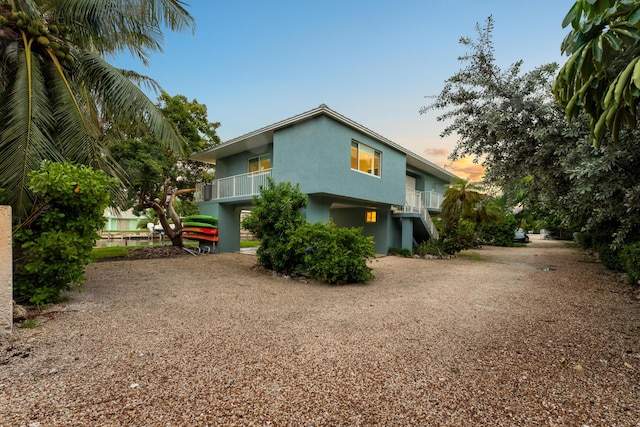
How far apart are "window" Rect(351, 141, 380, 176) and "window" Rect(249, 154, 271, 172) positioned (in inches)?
170

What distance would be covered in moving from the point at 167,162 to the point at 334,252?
9.44m

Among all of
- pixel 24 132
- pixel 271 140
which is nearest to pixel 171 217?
pixel 271 140

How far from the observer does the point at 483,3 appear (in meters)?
6.88

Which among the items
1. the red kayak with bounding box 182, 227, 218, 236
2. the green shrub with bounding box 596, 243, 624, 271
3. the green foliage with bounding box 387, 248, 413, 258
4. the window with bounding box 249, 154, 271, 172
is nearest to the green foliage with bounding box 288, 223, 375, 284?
the window with bounding box 249, 154, 271, 172

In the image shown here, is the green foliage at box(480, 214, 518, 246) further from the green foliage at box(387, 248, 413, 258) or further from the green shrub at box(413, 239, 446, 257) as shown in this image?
the green foliage at box(387, 248, 413, 258)

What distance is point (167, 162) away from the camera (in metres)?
13.0

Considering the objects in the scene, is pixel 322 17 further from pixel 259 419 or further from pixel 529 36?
pixel 259 419

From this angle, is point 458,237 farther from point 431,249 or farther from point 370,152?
point 370,152

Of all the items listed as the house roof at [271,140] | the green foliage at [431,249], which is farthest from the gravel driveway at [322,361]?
the green foliage at [431,249]

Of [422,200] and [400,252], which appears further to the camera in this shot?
[422,200]

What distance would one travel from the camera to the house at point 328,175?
11.0 meters

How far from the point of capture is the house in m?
11.0

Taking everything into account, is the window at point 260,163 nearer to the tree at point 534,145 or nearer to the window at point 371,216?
the window at point 371,216

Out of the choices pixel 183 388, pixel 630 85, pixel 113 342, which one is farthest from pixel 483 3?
pixel 113 342
